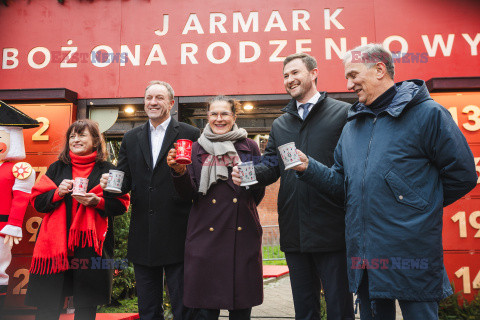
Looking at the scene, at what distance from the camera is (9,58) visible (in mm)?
4863

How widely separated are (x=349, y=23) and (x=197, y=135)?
2836 millimetres

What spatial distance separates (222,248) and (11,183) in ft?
7.87

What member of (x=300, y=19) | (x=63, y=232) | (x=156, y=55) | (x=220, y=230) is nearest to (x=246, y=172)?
(x=220, y=230)

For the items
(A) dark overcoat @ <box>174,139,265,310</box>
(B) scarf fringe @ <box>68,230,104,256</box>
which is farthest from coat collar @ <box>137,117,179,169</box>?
(B) scarf fringe @ <box>68,230,104,256</box>

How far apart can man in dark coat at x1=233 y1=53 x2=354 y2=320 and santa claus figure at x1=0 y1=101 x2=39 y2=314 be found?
2.31 metres

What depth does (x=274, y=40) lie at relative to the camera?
15.6ft

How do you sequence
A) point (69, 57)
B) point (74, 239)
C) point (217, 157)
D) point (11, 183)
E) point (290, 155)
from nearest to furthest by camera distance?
point (290, 155) → point (217, 157) → point (74, 239) → point (11, 183) → point (69, 57)

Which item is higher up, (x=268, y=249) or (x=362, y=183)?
(x=362, y=183)

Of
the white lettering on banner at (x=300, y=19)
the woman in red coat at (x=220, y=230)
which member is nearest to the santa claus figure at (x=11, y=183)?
the woman in red coat at (x=220, y=230)

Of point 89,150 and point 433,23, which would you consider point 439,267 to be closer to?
point 89,150

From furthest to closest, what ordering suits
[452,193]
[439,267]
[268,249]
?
[268,249]
[452,193]
[439,267]

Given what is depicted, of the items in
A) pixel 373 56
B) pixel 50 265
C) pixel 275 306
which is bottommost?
pixel 275 306

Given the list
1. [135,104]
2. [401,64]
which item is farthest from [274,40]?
[135,104]

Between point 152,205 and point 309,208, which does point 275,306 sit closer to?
point 152,205
